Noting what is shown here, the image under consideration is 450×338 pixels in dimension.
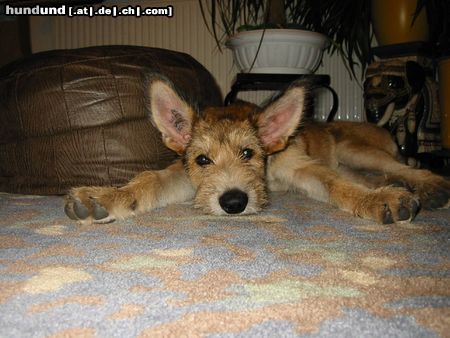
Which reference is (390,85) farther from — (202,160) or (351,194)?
(202,160)

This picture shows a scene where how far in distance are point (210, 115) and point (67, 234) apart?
4.17ft

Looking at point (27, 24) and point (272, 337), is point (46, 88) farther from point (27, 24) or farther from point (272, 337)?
point (27, 24)

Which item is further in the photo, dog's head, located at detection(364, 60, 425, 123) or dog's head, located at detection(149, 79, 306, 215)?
dog's head, located at detection(364, 60, 425, 123)

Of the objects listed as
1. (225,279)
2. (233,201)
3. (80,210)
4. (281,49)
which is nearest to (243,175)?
(233,201)

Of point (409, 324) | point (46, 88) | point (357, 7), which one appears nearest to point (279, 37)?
point (357, 7)

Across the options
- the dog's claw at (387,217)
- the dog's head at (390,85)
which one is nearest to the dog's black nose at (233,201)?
the dog's claw at (387,217)

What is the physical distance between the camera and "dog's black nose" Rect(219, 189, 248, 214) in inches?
84.6

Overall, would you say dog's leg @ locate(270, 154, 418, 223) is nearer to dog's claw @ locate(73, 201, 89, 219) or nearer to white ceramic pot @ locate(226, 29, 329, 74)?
dog's claw @ locate(73, 201, 89, 219)

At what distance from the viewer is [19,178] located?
3.10 meters

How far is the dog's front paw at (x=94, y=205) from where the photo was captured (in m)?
1.95

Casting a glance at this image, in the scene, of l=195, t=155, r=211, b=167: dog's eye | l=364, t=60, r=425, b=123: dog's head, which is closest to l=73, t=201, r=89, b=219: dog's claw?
l=195, t=155, r=211, b=167: dog's eye

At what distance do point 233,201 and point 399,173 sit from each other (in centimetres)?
144

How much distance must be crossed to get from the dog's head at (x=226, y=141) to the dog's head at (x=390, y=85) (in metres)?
2.49

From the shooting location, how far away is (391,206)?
6.41 feet
